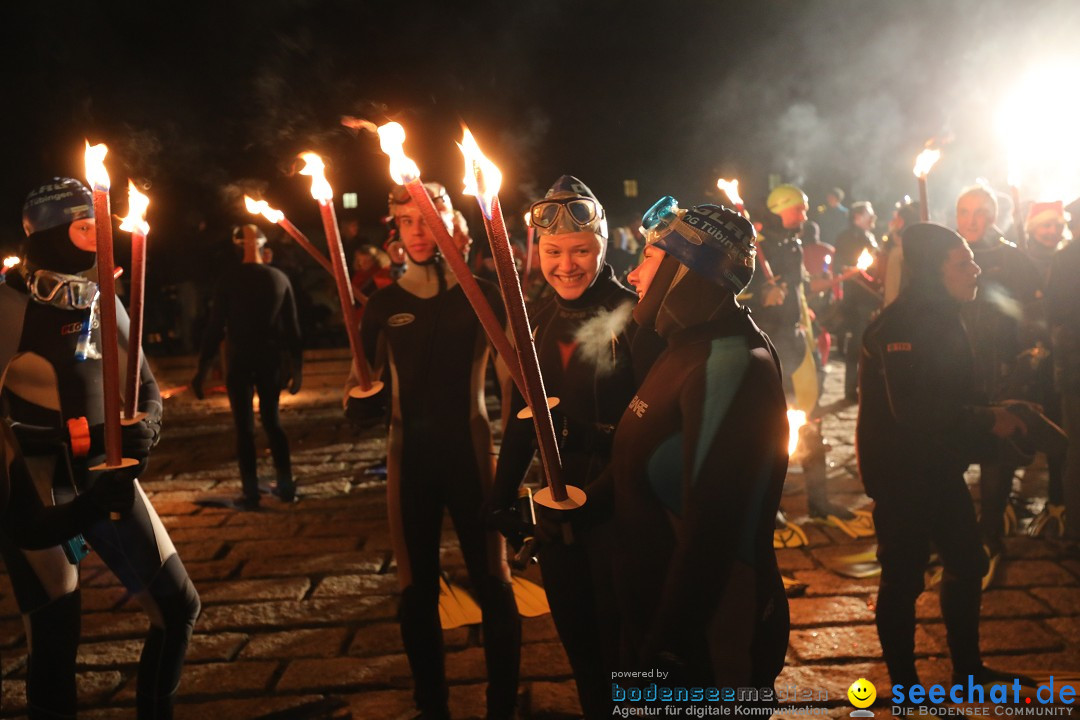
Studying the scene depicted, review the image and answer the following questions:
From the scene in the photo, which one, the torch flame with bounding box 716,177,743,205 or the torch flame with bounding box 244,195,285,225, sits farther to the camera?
the torch flame with bounding box 716,177,743,205

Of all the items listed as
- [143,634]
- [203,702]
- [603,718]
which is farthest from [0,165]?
[603,718]

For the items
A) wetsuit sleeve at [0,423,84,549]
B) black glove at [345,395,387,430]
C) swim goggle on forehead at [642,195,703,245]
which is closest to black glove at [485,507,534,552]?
black glove at [345,395,387,430]

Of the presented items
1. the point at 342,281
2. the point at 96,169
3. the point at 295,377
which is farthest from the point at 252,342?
the point at 96,169

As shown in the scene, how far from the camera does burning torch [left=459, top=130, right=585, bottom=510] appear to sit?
174 centimetres

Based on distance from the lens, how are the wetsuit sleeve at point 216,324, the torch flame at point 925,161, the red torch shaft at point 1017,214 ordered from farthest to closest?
the wetsuit sleeve at point 216,324 < the red torch shaft at point 1017,214 < the torch flame at point 925,161

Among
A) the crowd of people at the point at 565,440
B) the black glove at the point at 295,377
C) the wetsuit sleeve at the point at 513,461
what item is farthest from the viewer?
the black glove at the point at 295,377

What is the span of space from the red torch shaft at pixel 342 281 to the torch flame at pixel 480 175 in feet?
2.54

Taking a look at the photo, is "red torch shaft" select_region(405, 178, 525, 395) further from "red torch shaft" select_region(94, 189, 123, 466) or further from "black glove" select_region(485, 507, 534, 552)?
"red torch shaft" select_region(94, 189, 123, 466)

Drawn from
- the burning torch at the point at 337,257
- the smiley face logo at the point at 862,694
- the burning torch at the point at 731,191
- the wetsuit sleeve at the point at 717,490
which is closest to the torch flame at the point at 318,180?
the burning torch at the point at 337,257

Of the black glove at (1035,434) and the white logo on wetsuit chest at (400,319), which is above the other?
the white logo on wetsuit chest at (400,319)

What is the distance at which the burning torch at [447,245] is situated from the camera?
1.70m

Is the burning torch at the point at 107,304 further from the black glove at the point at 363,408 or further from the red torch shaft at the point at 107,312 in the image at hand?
the black glove at the point at 363,408

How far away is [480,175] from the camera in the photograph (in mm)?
1844

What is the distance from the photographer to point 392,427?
3580mm
